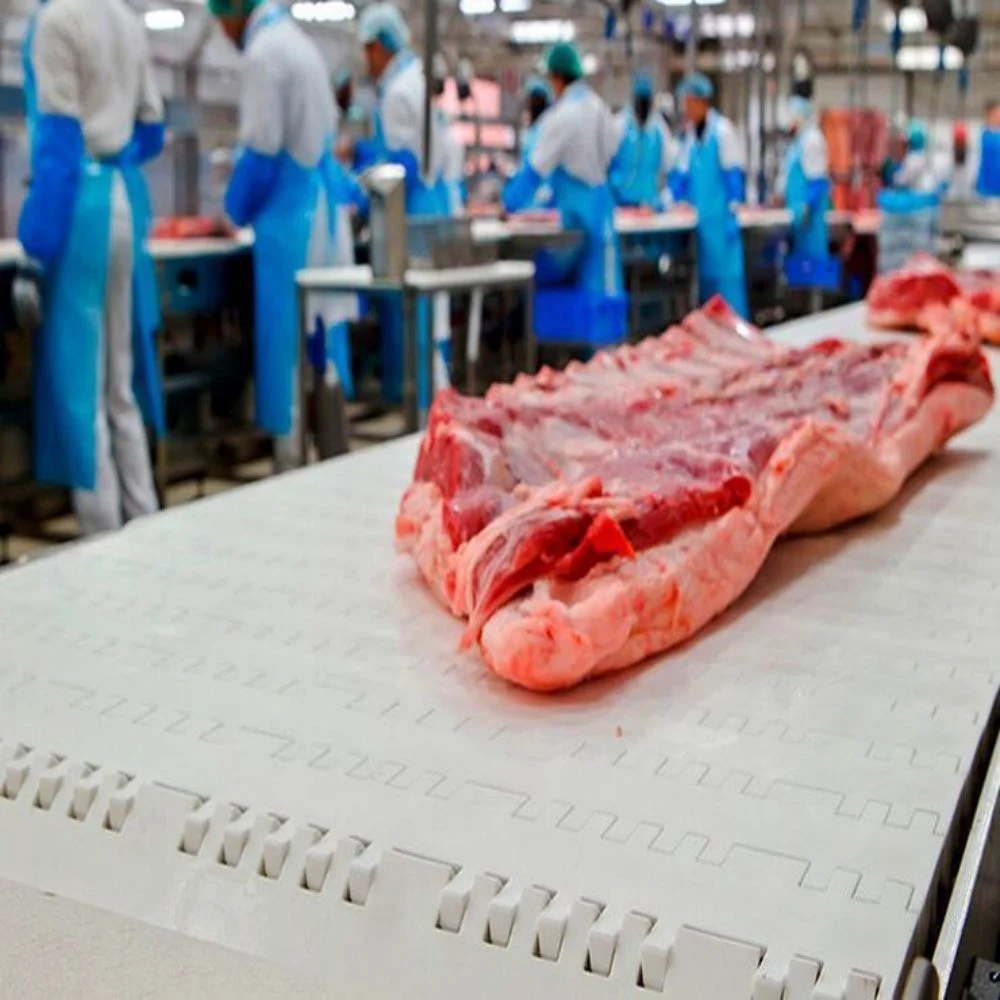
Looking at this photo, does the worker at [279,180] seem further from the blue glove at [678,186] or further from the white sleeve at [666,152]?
the blue glove at [678,186]

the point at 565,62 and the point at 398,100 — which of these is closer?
the point at 398,100

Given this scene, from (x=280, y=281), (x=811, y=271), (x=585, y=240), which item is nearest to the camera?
(x=280, y=281)

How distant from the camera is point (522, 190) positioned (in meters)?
8.39

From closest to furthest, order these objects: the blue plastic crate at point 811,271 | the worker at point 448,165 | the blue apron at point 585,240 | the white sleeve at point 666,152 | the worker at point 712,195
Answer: the worker at point 448,165, the blue apron at point 585,240, the worker at point 712,195, the white sleeve at point 666,152, the blue plastic crate at point 811,271

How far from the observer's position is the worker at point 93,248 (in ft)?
13.5

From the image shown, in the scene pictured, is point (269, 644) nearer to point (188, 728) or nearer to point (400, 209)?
point (188, 728)

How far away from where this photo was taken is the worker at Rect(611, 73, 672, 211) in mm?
9164

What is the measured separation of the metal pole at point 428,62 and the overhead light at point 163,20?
471cm

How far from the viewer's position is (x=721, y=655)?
1447mm

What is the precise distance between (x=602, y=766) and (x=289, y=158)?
15.8 feet

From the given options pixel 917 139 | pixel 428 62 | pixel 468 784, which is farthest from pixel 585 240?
pixel 917 139

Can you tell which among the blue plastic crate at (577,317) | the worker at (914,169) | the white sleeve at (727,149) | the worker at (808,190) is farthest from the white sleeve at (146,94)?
the worker at (914,169)

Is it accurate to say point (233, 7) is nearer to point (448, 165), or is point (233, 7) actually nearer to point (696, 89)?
point (448, 165)

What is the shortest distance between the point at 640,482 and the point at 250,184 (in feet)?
14.1
